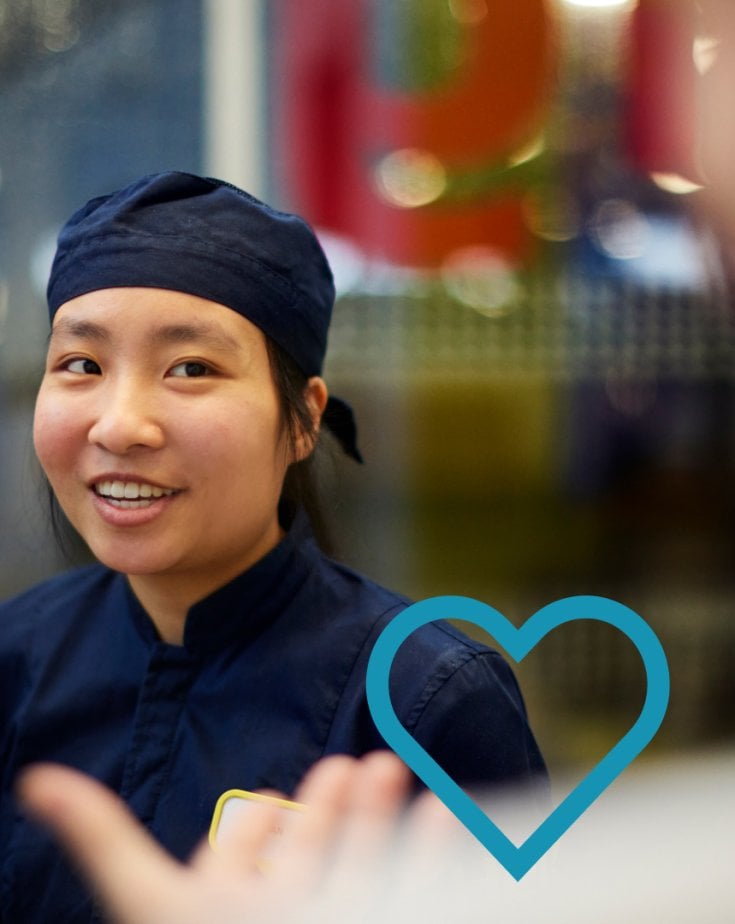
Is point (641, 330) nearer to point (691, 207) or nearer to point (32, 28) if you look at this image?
point (691, 207)

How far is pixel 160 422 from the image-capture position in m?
0.63

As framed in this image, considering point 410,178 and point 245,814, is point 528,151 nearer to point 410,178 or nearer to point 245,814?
point 410,178

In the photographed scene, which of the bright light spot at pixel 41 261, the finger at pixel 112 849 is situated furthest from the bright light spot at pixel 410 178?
the finger at pixel 112 849

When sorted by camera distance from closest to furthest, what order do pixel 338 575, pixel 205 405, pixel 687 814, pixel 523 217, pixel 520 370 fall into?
pixel 687 814, pixel 205 405, pixel 338 575, pixel 523 217, pixel 520 370

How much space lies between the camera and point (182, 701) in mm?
706

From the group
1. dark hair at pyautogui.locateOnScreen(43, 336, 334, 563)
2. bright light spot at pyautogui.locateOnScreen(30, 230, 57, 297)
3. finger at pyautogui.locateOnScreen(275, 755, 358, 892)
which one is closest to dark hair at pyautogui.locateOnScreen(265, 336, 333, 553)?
dark hair at pyautogui.locateOnScreen(43, 336, 334, 563)

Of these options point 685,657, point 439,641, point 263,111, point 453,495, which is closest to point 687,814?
point 439,641

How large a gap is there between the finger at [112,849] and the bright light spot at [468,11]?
1336 mm

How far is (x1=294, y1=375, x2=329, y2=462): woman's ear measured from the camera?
729mm

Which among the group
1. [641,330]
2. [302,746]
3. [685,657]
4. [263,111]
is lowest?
[685,657]

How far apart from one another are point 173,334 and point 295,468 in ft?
0.51

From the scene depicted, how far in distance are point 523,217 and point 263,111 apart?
1.54ft

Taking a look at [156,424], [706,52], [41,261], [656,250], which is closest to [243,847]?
[156,424]

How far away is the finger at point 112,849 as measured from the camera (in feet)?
1.83
